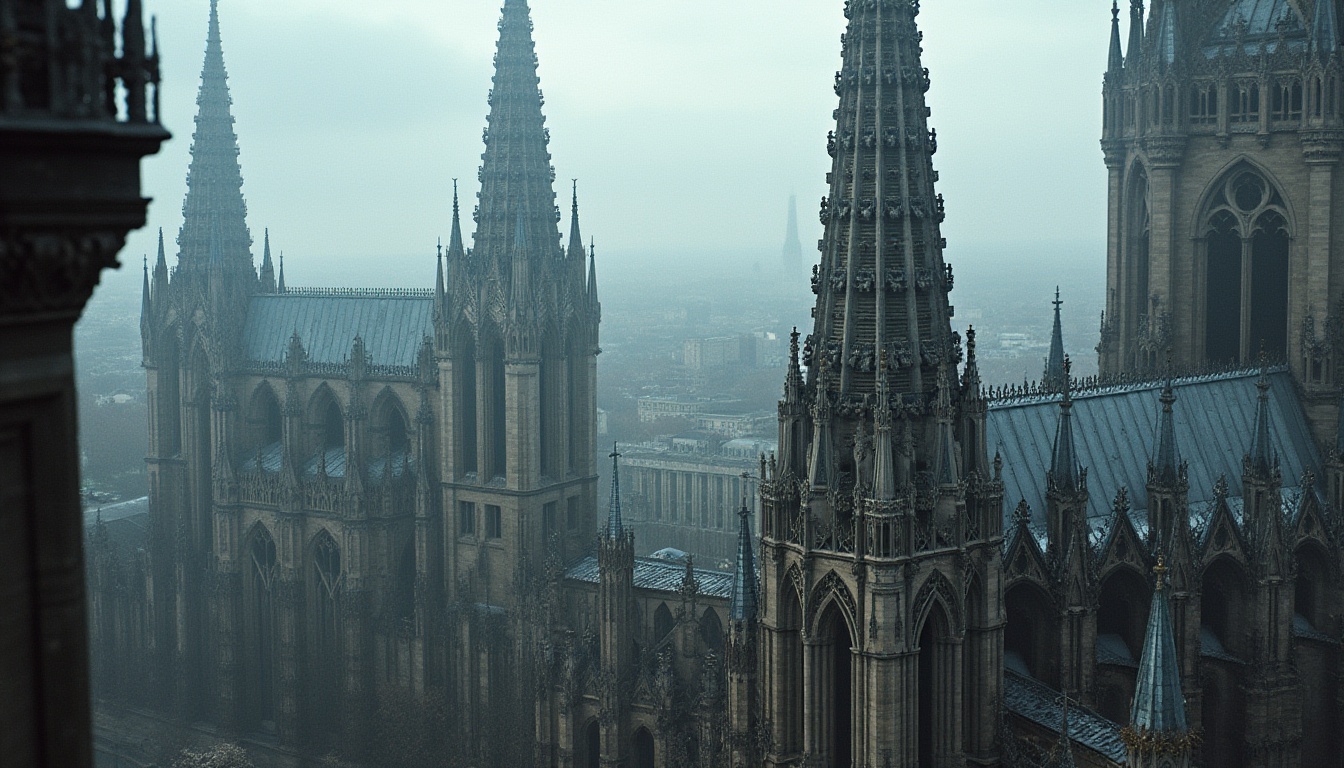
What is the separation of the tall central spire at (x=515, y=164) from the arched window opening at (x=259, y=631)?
879 inches

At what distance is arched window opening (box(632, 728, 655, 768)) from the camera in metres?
60.0

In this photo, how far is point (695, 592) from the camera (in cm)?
5878

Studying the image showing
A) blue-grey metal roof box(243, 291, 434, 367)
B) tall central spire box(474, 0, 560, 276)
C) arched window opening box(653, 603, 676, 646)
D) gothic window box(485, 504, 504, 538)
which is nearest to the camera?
arched window opening box(653, 603, 676, 646)

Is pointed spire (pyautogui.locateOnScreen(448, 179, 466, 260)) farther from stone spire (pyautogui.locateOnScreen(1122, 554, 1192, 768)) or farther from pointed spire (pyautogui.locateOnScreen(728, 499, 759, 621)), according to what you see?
stone spire (pyautogui.locateOnScreen(1122, 554, 1192, 768))

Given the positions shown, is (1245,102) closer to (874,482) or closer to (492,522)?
(874,482)

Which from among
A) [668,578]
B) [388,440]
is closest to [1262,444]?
[668,578]

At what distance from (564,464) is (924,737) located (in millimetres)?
40036

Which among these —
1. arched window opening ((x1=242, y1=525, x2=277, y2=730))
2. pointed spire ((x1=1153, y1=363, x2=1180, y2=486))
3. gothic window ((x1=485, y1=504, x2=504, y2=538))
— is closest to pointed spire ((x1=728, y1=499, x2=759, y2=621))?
pointed spire ((x1=1153, y1=363, x2=1180, y2=486))

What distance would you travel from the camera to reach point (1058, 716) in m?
40.0

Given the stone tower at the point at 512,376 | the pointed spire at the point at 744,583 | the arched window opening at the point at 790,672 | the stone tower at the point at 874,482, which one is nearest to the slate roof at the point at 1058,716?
the stone tower at the point at 874,482

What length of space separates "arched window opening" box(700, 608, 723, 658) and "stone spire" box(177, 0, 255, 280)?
3958 centimetres

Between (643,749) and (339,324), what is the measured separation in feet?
111

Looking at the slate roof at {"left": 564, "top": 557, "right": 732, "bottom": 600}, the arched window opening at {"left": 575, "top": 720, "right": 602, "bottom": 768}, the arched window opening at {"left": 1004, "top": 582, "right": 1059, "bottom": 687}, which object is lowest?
the arched window opening at {"left": 575, "top": 720, "right": 602, "bottom": 768}

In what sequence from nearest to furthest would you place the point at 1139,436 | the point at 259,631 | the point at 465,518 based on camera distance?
1. the point at 1139,436
2. the point at 465,518
3. the point at 259,631
